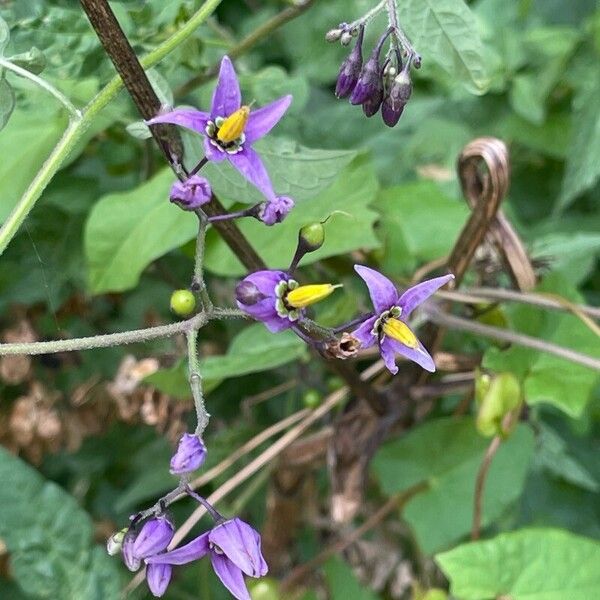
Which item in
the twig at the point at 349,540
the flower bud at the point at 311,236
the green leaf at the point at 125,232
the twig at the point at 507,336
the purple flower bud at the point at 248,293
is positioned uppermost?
the purple flower bud at the point at 248,293

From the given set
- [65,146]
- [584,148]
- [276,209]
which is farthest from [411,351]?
[584,148]

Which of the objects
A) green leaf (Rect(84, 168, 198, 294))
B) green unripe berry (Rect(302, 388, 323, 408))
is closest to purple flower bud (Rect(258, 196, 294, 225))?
green leaf (Rect(84, 168, 198, 294))

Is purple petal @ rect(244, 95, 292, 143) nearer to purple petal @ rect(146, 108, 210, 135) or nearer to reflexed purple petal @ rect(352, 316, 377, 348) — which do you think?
purple petal @ rect(146, 108, 210, 135)

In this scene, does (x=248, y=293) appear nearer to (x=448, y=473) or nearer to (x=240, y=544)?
(x=240, y=544)

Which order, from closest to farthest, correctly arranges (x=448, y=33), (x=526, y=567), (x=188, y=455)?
(x=188, y=455) < (x=448, y=33) < (x=526, y=567)

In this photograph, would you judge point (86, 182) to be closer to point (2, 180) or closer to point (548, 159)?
point (2, 180)

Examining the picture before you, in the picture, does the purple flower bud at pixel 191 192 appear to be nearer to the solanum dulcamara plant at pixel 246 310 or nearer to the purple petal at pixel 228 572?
the solanum dulcamara plant at pixel 246 310

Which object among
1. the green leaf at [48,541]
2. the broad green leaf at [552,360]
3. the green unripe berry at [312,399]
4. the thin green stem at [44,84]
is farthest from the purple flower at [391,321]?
the green leaf at [48,541]
